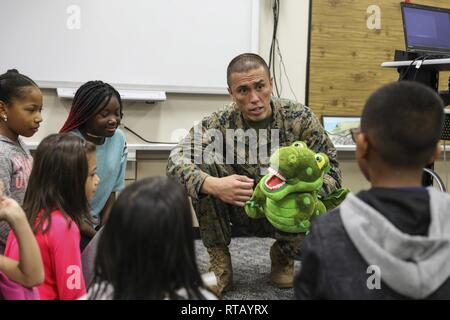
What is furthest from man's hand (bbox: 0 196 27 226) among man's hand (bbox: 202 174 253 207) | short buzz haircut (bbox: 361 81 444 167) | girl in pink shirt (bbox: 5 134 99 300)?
man's hand (bbox: 202 174 253 207)

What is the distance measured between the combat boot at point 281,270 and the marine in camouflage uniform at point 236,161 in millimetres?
40

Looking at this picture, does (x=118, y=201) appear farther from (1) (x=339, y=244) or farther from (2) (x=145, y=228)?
(1) (x=339, y=244)

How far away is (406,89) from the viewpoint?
0.82 metres

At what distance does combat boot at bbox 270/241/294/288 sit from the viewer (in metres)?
1.88

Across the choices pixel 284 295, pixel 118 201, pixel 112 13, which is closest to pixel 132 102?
pixel 112 13

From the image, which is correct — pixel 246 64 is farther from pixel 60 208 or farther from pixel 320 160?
pixel 60 208

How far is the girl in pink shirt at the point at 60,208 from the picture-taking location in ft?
3.57

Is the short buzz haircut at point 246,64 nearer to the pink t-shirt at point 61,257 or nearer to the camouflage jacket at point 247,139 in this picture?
the camouflage jacket at point 247,139

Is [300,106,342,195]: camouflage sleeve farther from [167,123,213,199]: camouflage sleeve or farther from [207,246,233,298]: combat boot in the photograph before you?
[207,246,233,298]: combat boot

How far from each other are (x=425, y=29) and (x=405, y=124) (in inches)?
69.4

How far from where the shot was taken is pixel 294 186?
1.48 meters

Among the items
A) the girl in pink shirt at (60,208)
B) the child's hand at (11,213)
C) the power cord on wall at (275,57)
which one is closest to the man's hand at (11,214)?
the child's hand at (11,213)

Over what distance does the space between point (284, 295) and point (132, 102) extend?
1503 millimetres

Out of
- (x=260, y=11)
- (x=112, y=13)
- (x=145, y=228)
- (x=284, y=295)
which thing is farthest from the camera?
(x=260, y=11)
